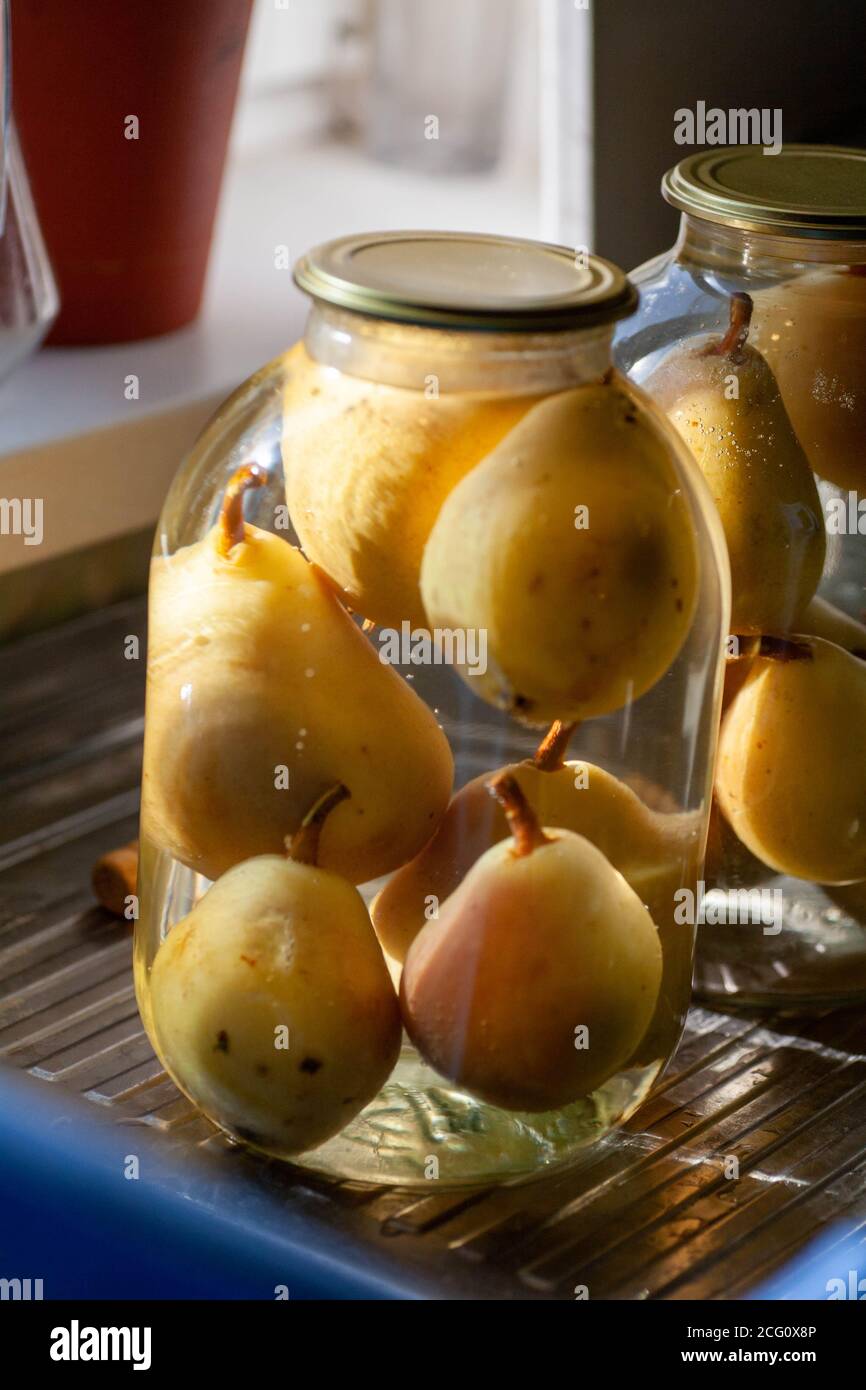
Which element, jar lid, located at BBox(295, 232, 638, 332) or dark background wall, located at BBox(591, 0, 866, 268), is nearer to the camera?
jar lid, located at BBox(295, 232, 638, 332)

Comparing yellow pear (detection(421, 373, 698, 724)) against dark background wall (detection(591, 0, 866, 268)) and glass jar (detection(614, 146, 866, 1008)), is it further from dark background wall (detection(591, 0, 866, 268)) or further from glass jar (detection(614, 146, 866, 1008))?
dark background wall (detection(591, 0, 866, 268))

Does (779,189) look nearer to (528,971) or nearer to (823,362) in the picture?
(823,362)

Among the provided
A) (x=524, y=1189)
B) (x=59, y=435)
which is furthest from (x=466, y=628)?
(x=59, y=435)

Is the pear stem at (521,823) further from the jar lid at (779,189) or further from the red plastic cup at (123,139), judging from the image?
the red plastic cup at (123,139)

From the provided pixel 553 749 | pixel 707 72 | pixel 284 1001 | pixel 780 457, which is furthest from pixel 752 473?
pixel 707 72

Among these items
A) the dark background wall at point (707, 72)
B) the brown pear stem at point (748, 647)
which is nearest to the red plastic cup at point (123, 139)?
the dark background wall at point (707, 72)

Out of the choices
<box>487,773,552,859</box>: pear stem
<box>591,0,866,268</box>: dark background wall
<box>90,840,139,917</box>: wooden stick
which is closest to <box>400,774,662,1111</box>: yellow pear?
<box>487,773,552,859</box>: pear stem
